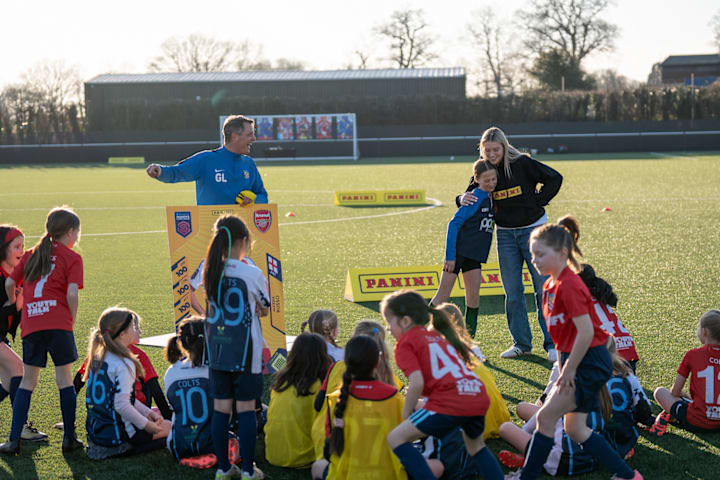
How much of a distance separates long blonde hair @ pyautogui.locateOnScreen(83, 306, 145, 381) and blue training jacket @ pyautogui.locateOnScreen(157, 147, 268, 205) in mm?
1782

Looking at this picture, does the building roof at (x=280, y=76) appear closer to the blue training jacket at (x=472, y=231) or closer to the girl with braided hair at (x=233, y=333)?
the blue training jacket at (x=472, y=231)

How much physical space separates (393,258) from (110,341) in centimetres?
748

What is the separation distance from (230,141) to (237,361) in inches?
102

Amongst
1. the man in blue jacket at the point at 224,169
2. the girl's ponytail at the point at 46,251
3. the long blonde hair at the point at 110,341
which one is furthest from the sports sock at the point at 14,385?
the man in blue jacket at the point at 224,169

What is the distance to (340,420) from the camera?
12.6 ft

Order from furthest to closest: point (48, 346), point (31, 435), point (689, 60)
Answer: point (689, 60) → point (31, 435) → point (48, 346)

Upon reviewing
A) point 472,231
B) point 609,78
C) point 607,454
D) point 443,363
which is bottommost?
point 607,454

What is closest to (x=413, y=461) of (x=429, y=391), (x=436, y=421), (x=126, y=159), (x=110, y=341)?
(x=436, y=421)

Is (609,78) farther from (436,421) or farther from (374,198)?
(436,421)

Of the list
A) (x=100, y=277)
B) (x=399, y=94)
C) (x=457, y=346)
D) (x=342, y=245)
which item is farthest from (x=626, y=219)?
(x=399, y=94)

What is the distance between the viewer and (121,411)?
4.57 m

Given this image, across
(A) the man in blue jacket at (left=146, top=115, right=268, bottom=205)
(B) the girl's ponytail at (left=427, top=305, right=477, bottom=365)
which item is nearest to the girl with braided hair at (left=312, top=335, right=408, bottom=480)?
(B) the girl's ponytail at (left=427, top=305, right=477, bottom=365)

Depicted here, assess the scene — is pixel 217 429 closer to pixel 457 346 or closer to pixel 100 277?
pixel 457 346

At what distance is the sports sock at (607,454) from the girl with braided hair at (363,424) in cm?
100
